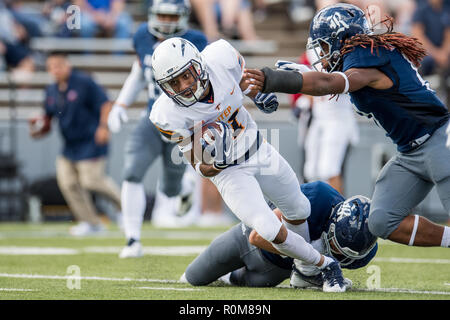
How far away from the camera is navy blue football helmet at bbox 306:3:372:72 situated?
435 cm

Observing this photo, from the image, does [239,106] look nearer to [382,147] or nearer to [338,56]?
[338,56]

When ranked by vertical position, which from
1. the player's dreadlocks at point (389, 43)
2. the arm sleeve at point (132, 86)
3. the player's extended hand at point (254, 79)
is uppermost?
the player's dreadlocks at point (389, 43)

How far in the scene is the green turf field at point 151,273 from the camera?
4262 millimetres

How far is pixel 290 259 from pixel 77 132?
5270 millimetres

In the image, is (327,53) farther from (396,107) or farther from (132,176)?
(132,176)

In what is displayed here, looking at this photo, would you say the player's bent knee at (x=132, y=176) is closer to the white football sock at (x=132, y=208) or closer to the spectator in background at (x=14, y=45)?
the white football sock at (x=132, y=208)

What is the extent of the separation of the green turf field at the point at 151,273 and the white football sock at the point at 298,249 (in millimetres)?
186

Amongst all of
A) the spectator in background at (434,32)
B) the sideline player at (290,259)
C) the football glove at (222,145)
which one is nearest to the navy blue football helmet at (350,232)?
the sideline player at (290,259)

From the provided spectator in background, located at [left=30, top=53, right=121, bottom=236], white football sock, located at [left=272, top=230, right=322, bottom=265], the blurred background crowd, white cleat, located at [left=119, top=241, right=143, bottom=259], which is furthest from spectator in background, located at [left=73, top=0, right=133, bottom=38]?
white football sock, located at [left=272, top=230, right=322, bottom=265]

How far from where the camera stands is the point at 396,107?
14.1 feet

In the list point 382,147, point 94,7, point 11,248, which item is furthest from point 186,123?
point 94,7

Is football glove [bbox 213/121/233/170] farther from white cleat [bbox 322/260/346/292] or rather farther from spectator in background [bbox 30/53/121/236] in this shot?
spectator in background [bbox 30/53/121/236]

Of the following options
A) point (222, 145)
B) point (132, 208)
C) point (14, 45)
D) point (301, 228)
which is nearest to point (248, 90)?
point (222, 145)
